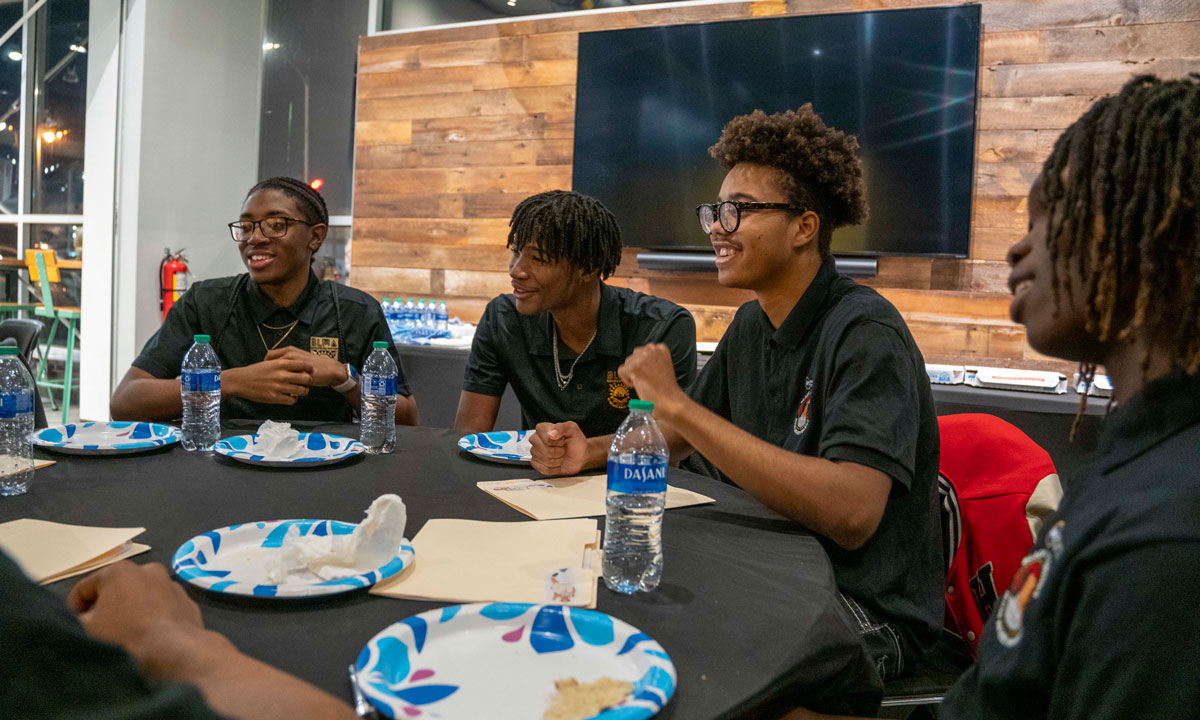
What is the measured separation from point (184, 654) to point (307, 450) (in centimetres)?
102

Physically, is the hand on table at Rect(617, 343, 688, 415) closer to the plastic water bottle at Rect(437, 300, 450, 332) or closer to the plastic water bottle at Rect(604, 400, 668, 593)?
the plastic water bottle at Rect(604, 400, 668, 593)

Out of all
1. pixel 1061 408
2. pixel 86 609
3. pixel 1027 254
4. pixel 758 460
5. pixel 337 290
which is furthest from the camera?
pixel 1061 408

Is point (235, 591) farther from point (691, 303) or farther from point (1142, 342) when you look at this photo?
point (691, 303)

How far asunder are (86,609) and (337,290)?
177cm

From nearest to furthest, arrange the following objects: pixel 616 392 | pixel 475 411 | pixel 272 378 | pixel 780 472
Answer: pixel 780 472 → pixel 272 378 → pixel 616 392 → pixel 475 411

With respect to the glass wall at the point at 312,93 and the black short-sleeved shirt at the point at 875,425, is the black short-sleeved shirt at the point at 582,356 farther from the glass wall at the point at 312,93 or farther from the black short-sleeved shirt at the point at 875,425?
the glass wall at the point at 312,93

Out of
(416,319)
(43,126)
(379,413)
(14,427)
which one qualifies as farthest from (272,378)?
(43,126)

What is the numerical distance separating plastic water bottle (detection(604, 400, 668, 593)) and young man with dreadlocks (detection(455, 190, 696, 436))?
1.09m

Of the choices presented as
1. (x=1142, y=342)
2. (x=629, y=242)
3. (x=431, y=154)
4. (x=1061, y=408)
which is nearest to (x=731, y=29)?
(x=629, y=242)

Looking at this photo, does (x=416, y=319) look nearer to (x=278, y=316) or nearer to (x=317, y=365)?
(x=278, y=316)

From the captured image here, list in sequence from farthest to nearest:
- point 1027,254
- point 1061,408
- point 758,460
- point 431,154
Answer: point 431,154
point 1061,408
point 758,460
point 1027,254

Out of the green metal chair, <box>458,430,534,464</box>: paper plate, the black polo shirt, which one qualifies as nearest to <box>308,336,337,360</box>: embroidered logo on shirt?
the black polo shirt

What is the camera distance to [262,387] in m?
1.77

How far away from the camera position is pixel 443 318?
4.39 m
